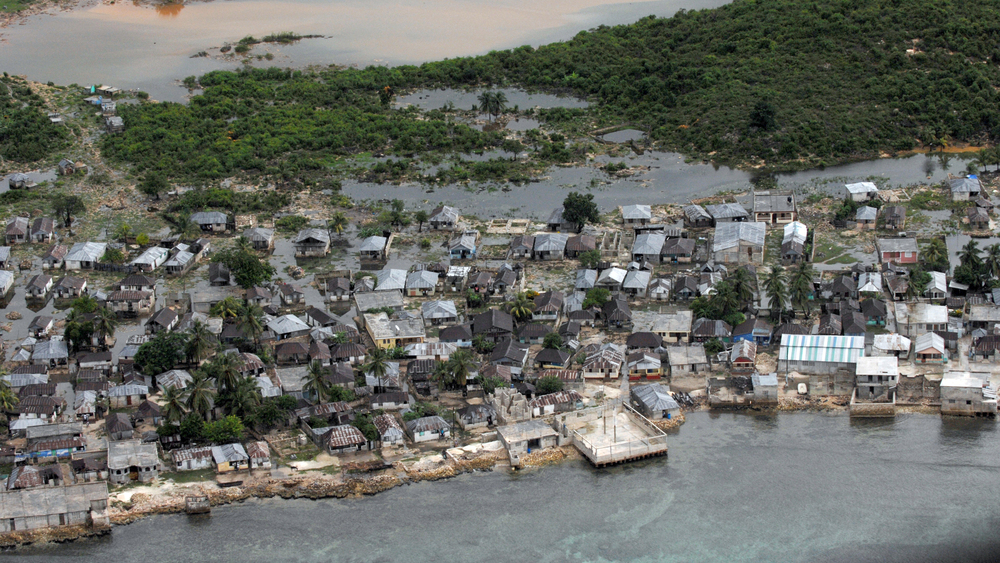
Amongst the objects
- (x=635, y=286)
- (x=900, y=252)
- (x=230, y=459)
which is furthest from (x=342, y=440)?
(x=900, y=252)

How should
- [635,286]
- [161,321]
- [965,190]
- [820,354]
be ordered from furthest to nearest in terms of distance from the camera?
1. [965,190]
2. [635,286]
3. [161,321]
4. [820,354]

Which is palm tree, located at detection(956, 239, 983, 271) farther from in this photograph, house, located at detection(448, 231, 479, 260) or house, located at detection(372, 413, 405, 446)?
house, located at detection(372, 413, 405, 446)

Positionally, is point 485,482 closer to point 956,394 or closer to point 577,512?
point 577,512

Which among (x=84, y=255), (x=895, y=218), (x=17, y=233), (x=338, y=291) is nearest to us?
(x=338, y=291)

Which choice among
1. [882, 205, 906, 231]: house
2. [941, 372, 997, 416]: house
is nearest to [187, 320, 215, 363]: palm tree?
[941, 372, 997, 416]: house

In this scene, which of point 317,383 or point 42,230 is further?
point 42,230

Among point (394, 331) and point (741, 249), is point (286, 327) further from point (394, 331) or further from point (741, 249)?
point (741, 249)

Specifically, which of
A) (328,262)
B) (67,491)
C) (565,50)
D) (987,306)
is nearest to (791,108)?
(565,50)
